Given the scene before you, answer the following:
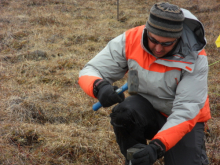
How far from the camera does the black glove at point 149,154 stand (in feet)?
6.01

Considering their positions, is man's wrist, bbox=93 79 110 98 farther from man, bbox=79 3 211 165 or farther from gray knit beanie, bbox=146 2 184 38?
gray knit beanie, bbox=146 2 184 38

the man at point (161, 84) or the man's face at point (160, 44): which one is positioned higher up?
the man's face at point (160, 44)

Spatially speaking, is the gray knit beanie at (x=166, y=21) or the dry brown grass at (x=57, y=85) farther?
the dry brown grass at (x=57, y=85)

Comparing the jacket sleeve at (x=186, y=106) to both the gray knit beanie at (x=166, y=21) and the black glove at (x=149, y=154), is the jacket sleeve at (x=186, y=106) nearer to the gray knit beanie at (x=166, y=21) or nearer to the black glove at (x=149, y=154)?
the black glove at (x=149, y=154)

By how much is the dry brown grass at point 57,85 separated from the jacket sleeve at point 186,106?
2.75 ft

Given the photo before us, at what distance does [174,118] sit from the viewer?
6.64ft

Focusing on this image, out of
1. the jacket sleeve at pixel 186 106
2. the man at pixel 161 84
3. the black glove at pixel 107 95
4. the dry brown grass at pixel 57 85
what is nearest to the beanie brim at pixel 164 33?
the man at pixel 161 84

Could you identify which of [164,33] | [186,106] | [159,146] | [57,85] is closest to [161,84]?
[186,106]

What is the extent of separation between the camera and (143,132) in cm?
234

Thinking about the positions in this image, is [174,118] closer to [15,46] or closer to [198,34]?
[198,34]

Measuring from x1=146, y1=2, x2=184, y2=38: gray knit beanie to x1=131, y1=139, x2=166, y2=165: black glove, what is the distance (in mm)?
887

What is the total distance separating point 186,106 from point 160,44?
562mm

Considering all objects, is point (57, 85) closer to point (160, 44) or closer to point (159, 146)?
point (160, 44)

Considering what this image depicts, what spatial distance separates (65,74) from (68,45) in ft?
5.76
